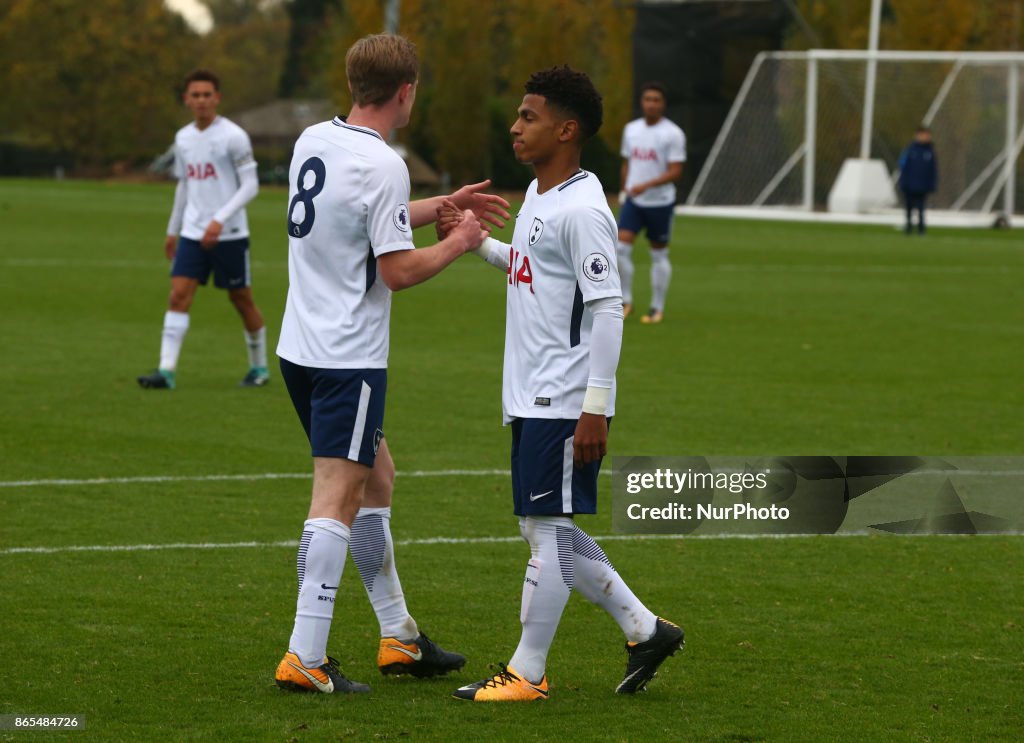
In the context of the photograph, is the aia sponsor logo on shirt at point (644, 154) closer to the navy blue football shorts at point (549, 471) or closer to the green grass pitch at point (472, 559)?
the green grass pitch at point (472, 559)

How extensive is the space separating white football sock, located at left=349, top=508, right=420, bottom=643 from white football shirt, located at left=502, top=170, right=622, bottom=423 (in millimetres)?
663

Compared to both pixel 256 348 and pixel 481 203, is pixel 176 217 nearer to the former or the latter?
pixel 256 348

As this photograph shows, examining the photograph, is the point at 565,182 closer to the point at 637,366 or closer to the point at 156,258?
the point at 637,366

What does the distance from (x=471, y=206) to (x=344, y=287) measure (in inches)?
24.3

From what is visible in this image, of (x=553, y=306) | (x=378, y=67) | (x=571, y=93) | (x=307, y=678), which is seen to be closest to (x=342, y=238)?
(x=378, y=67)

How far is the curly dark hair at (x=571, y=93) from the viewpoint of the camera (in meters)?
5.10

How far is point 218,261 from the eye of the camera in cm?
1183

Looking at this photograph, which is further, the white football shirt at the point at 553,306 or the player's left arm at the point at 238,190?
the player's left arm at the point at 238,190

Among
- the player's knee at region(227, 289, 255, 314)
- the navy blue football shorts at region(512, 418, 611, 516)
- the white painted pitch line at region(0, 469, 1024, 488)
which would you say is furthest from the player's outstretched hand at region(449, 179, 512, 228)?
the player's knee at region(227, 289, 255, 314)

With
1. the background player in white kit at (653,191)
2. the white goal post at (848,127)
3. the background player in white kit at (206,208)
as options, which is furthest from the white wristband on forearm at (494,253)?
the white goal post at (848,127)

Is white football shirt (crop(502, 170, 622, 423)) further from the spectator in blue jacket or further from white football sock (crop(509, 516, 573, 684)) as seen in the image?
the spectator in blue jacket

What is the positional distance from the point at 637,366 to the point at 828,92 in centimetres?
2960

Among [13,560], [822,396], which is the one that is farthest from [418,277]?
[822,396]

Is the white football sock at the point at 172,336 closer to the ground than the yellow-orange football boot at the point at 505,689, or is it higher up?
higher up
